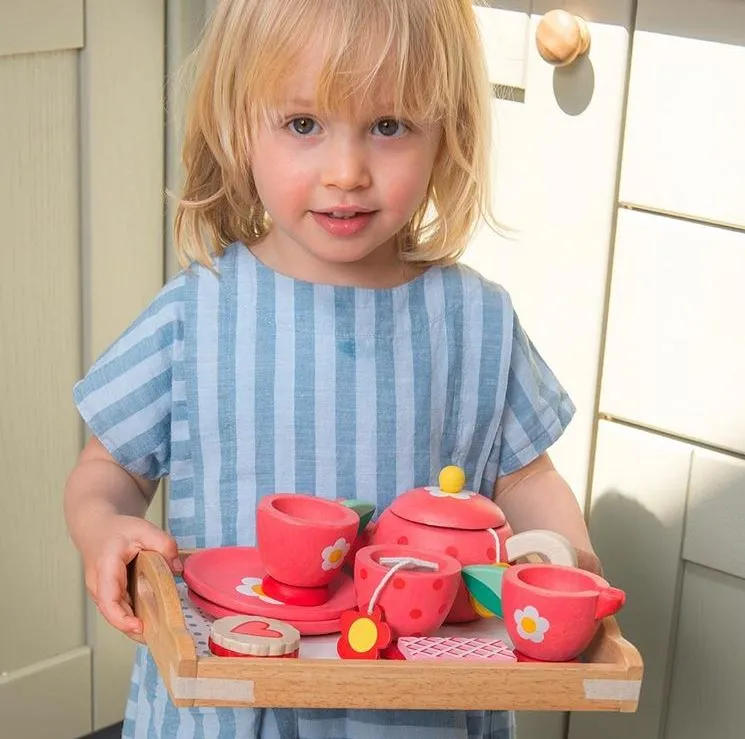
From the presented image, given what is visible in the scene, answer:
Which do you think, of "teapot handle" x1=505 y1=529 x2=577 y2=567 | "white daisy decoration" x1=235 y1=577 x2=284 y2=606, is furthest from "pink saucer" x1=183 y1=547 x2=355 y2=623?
"teapot handle" x1=505 y1=529 x2=577 y2=567

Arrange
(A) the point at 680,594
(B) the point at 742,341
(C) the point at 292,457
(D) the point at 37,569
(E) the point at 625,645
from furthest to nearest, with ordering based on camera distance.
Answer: (D) the point at 37,569 < (A) the point at 680,594 < (B) the point at 742,341 < (C) the point at 292,457 < (E) the point at 625,645

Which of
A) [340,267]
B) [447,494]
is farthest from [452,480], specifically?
[340,267]

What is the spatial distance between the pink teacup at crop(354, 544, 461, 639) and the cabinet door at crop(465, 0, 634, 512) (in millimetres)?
488

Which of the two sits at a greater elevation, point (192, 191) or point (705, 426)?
point (192, 191)

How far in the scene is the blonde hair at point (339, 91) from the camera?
99 cm

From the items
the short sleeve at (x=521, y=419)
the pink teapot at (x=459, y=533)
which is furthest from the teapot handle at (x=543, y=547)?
the short sleeve at (x=521, y=419)

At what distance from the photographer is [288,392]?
1092 millimetres

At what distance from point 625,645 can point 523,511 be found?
0.29m

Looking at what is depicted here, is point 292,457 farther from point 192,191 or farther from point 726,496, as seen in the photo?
point 726,496

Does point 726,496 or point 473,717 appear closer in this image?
point 473,717

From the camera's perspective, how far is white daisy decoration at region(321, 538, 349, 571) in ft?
2.97

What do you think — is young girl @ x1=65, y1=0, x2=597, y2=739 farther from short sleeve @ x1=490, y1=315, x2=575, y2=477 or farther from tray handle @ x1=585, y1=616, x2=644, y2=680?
tray handle @ x1=585, y1=616, x2=644, y2=680

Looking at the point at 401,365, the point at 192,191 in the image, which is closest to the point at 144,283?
the point at 192,191

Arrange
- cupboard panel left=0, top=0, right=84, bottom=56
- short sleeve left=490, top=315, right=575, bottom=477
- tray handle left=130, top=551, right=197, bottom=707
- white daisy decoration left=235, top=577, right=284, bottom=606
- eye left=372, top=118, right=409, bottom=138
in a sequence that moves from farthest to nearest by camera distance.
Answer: cupboard panel left=0, top=0, right=84, bottom=56, short sleeve left=490, top=315, right=575, bottom=477, eye left=372, top=118, right=409, bottom=138, white daisy decoration left=235, top=577, right=284, bottom=606, tray handle left=130, top=551, right=197, bottom=707
